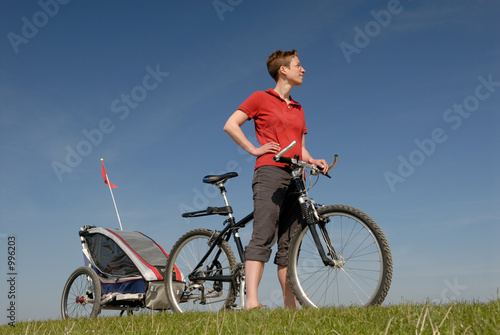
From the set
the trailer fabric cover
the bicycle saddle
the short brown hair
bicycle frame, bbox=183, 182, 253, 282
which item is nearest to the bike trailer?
the trailer fabric cover

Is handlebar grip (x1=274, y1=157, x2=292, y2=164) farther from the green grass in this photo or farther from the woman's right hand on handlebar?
the green grass

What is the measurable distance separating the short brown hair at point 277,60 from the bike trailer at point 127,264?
280 cm

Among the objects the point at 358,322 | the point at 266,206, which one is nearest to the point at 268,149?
the point at 266,206

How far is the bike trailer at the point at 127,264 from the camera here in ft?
20.1

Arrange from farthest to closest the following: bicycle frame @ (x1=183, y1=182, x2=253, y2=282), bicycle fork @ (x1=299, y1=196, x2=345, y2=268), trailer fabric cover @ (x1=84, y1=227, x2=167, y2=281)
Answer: trailer fabric cover @ (x1=84, y1=227, x2=167, y2=281) < bicycle frame @ (x1=183, y1=182, x2=253, y2=282) < bicycle fork @ (x1=299, y1=196, x2=345, y2=268)

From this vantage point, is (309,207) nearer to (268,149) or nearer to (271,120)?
(268,149)

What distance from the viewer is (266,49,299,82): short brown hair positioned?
4.54m

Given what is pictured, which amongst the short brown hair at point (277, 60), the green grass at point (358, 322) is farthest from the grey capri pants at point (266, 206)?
the short brown hair at point (277, 60)

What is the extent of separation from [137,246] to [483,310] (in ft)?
15.5

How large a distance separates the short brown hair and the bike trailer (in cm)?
280

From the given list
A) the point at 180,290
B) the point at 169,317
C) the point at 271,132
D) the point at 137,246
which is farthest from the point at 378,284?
the point at 137,246

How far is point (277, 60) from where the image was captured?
455cm

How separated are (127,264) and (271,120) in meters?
3.36

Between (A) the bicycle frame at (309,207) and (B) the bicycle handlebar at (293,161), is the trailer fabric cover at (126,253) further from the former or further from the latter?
(B) the bicycle handlebar at (293,161)
